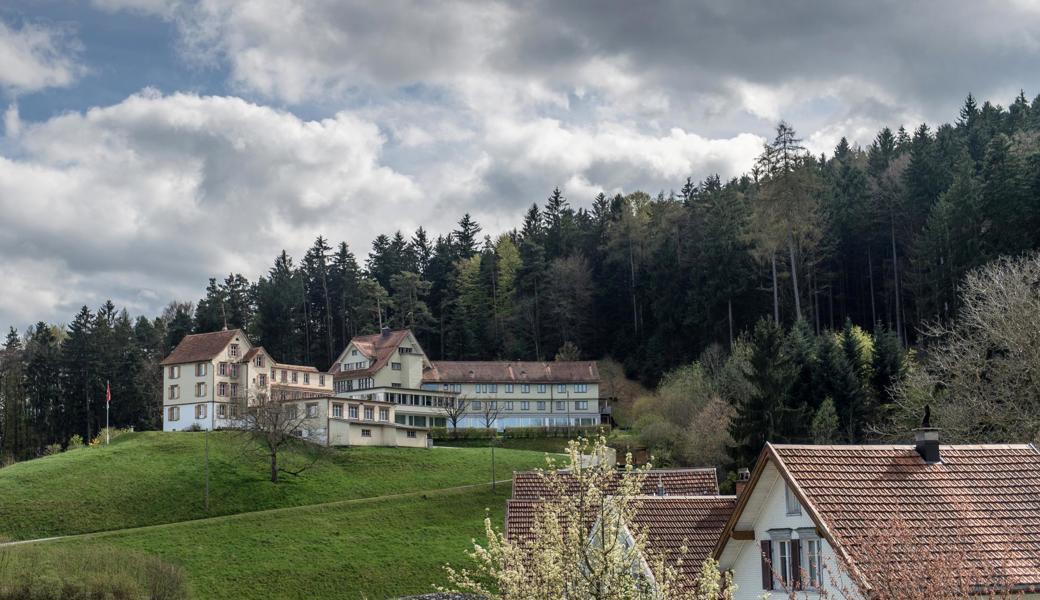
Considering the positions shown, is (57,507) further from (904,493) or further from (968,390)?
(904,493)

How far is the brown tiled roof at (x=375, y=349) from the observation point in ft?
331

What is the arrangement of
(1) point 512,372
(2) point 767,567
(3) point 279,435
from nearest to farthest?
(2) point 767,567 < (3) point 279,435 < (1) point 512,372

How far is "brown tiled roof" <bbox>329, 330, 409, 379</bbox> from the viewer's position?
10081 cm

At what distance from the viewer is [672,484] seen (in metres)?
37.8

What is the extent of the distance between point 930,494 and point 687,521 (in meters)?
8.84

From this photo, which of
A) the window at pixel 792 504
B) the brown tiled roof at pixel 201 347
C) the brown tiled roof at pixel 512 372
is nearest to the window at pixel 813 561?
the window at pixel 792 504

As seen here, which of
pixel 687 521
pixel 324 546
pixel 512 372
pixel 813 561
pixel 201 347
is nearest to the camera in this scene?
pixel 813 561

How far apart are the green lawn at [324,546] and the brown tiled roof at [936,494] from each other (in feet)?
90.1

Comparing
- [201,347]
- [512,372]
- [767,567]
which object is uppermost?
[201,347]

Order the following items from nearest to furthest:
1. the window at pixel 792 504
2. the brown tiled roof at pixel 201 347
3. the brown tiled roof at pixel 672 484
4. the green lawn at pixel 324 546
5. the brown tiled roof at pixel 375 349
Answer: the window at pixel 792 504 → the brown tiled roof at pixel 672 484 → the green lawn at pixel 324 546 → the brown tiled roof at pixel 201 347 → the brown tiled roof at pixel 375 349

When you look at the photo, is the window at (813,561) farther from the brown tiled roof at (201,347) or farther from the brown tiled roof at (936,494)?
the brown tiled roof at (201,347)

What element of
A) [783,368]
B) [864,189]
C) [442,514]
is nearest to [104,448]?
[442,514]

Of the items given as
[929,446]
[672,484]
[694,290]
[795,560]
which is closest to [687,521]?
[672,484]

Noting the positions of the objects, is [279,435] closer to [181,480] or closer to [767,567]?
[181,480]
